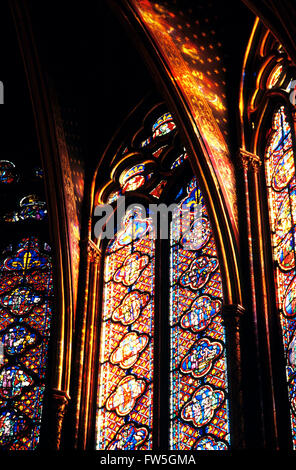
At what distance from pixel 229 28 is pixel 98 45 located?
2292 mm

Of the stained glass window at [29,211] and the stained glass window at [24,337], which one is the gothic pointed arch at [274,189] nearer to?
the stained glass window at [24,337]

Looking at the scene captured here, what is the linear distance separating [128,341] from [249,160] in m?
3.08

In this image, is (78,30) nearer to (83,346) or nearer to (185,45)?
(185,45)

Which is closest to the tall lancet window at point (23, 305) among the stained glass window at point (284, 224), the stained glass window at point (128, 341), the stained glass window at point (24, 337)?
the stained glass window at point (24, 337)

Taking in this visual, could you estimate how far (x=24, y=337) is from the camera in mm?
14062

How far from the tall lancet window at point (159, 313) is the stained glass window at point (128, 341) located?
2 cm

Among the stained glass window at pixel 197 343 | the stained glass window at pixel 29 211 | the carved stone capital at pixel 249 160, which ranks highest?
the stained glass window at pixel 29 211

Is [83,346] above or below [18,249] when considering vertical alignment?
below

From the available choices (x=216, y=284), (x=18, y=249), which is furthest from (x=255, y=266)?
(x=18, y=249)

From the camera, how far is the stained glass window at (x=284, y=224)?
11070 mm

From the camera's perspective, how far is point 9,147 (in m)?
16.5

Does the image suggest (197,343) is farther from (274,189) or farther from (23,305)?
(23,305)

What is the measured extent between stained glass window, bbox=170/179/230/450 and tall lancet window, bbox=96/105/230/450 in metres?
0.01

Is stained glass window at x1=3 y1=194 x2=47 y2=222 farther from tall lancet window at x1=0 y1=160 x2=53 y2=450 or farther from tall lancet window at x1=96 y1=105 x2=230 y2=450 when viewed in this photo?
tall lancet window at x1=96 y1=105 x2=230 y2=450
